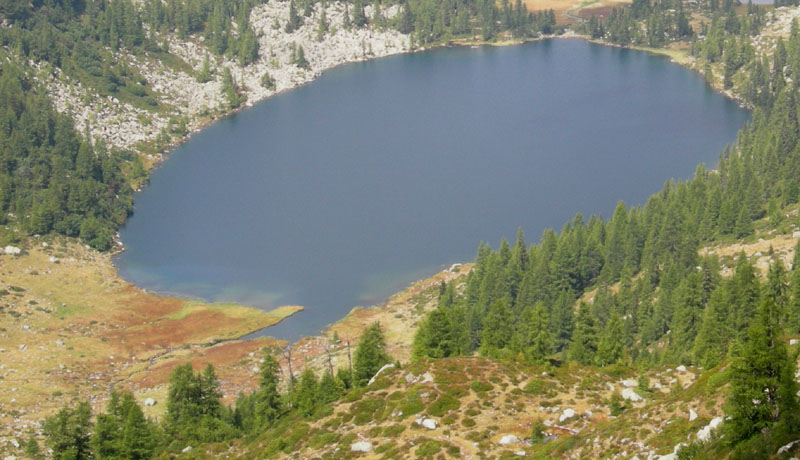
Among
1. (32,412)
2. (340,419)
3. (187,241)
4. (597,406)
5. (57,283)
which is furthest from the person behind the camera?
(187,241)

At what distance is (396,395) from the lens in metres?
77.6

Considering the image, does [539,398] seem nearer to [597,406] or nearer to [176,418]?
[597,406]

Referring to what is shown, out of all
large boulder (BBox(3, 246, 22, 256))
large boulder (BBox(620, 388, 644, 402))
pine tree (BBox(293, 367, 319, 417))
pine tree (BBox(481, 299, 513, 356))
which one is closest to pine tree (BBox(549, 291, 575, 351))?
pine tree (BBox(481, 299, 513, 356))

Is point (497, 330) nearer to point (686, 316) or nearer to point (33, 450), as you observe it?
point (686, 316)

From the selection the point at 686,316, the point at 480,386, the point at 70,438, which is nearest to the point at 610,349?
Result: the point at 686,316

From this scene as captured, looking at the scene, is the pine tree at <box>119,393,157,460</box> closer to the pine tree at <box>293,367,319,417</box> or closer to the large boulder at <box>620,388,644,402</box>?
the pine tree at <box>293,367,319,417</box>

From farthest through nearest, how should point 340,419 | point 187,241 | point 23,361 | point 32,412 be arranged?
1. point 187,241
2. point 23,361
3. point 32,412
4. point 340,419

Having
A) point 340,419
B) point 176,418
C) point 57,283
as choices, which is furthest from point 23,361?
point 340,419

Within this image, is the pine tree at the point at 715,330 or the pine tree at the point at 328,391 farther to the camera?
the pine tree at the point at 715,330

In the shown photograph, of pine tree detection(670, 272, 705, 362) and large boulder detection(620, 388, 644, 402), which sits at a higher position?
large boulder detection(620, 388, 644, 402)

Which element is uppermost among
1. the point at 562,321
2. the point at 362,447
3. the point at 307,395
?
the point at 362,447

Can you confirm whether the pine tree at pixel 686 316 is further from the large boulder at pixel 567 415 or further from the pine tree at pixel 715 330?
the large boulder at pixel 567 415

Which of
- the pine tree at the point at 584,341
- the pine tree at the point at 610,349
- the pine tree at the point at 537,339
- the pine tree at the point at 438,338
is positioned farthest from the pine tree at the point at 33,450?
the pine tree at the point at 610,349

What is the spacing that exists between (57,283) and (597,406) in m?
123
